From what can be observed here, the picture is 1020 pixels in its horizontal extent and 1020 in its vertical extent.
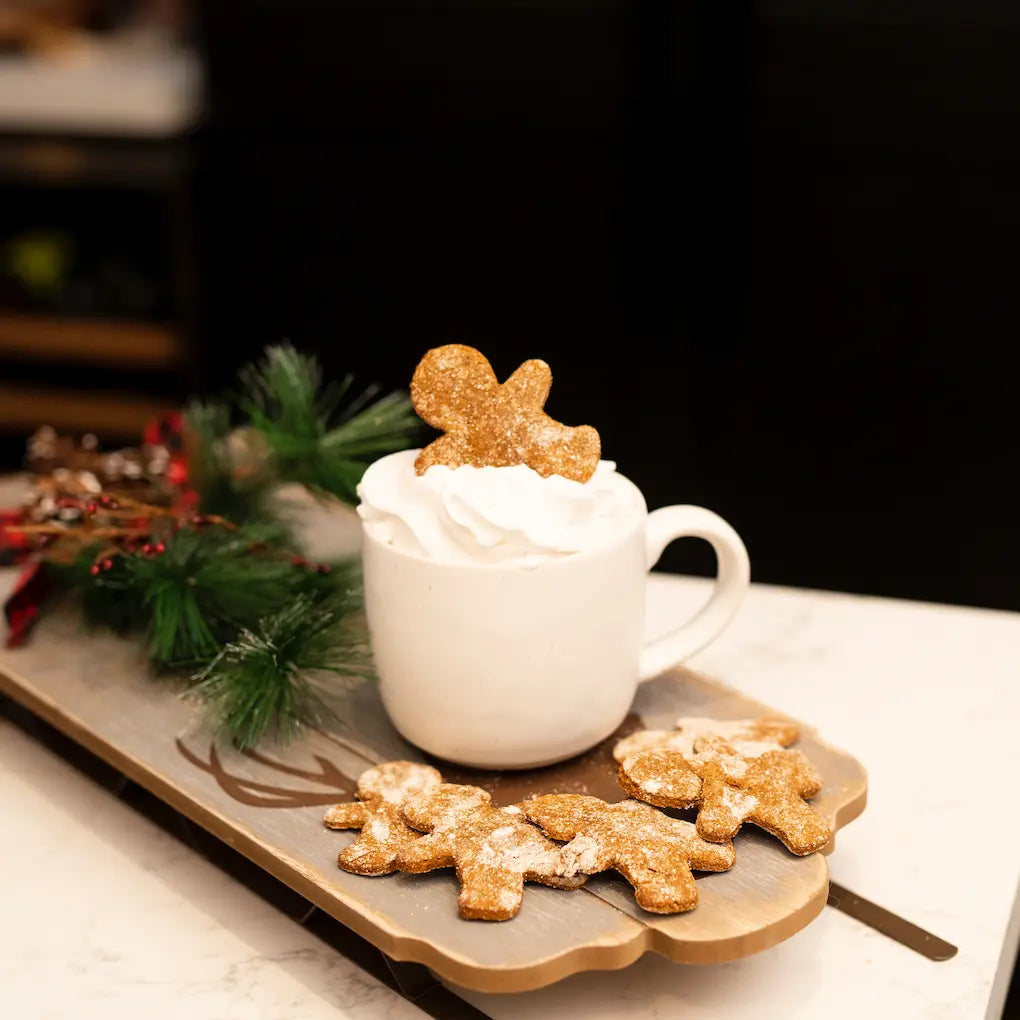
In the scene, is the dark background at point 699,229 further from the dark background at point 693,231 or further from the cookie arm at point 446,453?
the cookie arm at point 446,453

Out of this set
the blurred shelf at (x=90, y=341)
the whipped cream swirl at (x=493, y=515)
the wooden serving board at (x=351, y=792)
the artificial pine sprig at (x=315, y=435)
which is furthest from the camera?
the blurred shelf at (x=90, y=341)

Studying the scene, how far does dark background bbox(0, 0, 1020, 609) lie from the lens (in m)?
2.10

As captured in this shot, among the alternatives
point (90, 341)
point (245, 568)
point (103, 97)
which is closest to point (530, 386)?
point (245, 568)

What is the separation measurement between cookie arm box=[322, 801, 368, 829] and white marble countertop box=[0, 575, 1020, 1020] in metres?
0.07

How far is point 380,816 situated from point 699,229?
1.59m

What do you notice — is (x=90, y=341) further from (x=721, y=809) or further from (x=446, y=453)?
(x=721, y=809)

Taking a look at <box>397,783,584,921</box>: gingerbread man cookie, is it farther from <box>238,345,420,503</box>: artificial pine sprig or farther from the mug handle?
<box>238,345,420,503</box>: artificial pine sprig

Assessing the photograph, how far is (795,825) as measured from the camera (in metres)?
0.76

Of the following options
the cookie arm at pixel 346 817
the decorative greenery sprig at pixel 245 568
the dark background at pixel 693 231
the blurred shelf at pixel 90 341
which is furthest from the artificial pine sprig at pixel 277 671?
the blurred shelf at pixel 90 341

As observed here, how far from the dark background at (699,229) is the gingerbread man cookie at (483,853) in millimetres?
1542

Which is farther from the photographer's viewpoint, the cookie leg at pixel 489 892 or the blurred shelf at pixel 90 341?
the blurred shelf at pixel 90 341

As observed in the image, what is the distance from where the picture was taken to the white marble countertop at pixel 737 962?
74 centimetres

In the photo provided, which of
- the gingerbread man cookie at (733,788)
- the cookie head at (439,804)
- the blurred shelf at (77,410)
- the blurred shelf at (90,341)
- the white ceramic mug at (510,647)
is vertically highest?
the white ceramic mug at (510,647)

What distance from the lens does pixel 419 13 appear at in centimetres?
227
